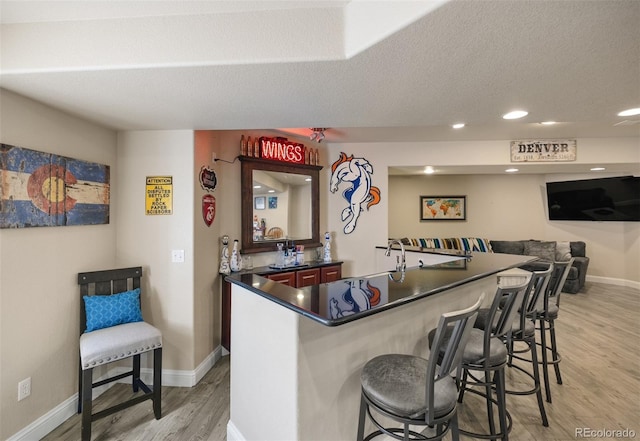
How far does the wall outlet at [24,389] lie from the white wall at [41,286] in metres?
0.02

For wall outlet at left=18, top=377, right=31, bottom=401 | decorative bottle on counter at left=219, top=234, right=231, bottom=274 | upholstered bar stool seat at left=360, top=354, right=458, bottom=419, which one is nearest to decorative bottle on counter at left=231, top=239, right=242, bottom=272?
decorative bottle on counter at left=219, top=234, right=231, bottom=274

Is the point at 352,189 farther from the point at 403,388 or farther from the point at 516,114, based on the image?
the point at 403,388

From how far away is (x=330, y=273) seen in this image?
385 centimetres

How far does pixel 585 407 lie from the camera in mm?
2275

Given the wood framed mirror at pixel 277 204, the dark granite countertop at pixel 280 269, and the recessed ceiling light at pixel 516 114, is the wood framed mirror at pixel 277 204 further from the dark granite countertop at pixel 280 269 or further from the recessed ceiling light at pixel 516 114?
the recessed ceiling light at pixel 516 114

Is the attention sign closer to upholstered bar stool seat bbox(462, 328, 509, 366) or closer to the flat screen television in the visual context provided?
upholstered bar stool seat bbox(462, 328, 509, 366)

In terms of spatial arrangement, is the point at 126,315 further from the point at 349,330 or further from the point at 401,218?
the point at 401,218

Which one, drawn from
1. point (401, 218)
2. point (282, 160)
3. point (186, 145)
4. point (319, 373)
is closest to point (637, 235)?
point (401, 218)

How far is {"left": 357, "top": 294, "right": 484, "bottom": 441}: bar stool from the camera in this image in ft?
3.96

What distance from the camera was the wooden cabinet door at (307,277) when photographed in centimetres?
344

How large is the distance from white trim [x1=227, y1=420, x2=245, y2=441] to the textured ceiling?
7.19 ft

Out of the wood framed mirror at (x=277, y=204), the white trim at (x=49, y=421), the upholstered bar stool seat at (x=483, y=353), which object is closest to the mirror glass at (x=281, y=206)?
the wood framed mirror at (x=277, y=204)

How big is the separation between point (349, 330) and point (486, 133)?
146 inches

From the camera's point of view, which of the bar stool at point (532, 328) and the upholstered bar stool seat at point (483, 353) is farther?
the bar stool at point (532, 328)
